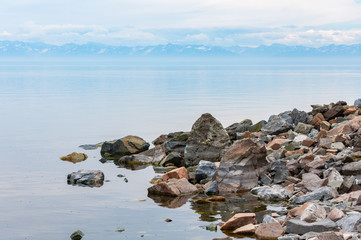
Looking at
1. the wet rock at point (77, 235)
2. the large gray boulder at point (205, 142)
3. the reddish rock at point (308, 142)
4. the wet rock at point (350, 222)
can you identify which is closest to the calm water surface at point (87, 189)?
the wet rock at point (77, 235)

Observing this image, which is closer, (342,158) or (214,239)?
(214,239)

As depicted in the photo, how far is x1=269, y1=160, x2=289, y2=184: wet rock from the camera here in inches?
921

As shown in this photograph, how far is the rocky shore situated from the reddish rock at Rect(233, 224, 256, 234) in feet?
0.10

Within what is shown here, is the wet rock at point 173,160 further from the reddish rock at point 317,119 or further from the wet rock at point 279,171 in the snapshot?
the reddish rock at point 317,119

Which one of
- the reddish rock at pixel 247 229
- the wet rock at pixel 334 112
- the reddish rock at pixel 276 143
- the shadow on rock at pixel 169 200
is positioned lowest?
the shadow on rock at pixel 169 200

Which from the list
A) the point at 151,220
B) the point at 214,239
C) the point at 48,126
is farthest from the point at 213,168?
the point at 48,126

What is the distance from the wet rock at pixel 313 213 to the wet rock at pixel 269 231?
81 cm

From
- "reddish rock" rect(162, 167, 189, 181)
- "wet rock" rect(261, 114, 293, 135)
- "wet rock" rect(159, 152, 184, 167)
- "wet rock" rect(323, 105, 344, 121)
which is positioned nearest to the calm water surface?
"reddish rock" rect(162, 167, 189, 181)

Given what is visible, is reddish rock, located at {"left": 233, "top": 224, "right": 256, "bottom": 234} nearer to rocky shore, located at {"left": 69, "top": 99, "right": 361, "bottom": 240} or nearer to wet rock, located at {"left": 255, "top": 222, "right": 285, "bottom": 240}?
rocky shore, located at {"left": 69, "top": 99, "right": 361, "bottom": 240}

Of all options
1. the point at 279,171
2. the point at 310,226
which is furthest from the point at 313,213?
the point at 279,171

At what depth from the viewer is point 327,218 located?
651 inches

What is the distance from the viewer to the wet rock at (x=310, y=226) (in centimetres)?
1569

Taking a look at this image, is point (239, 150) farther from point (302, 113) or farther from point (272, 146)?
point (302, 113)

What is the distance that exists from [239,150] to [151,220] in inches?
260
